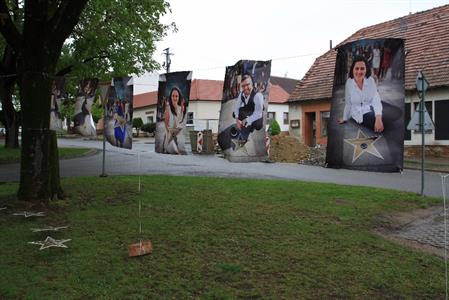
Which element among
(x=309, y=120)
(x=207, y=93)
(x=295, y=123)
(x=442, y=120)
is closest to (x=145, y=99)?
(x=207, y=93)

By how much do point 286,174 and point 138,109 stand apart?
47.7 m

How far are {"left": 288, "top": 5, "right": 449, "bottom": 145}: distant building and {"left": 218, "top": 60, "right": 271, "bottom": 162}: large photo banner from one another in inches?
643

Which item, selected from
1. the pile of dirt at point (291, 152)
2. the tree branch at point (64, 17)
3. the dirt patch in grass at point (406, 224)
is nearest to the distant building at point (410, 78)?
the pile of dirt at point (291, 152)

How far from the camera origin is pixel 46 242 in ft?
23.0

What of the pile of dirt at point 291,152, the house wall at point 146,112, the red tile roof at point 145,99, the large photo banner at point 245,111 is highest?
the red tile roof at point 145,99

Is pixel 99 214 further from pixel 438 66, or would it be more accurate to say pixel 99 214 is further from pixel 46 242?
pixel 438 66

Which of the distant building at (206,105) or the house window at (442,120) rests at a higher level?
the distant building at (206,105)

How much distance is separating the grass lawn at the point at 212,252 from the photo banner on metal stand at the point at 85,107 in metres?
4.45

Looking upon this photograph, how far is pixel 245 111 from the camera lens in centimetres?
834

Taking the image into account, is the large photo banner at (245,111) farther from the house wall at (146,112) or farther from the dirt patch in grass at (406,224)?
the house wall at (146,112)

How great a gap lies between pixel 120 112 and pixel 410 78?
18.1m

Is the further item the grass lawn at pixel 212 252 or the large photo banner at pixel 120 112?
the large photo banner at pixel 120 112

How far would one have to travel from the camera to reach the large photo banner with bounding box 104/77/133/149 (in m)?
11.9

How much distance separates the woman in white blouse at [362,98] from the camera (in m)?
6.86
